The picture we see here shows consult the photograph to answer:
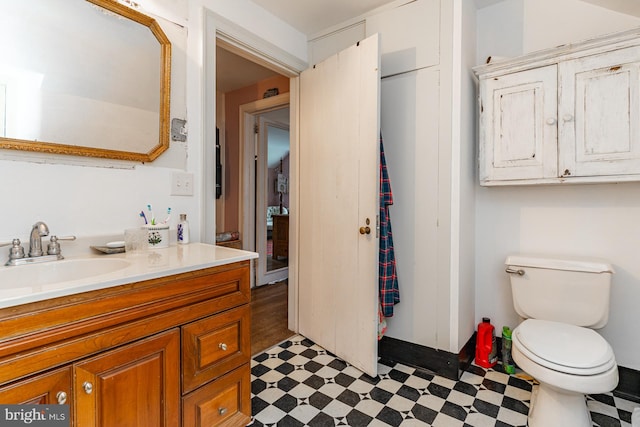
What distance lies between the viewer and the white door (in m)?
1.84

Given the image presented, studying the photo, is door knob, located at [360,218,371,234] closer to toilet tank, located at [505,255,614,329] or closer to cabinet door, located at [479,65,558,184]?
cabinet door, located at [479,65,558,184]

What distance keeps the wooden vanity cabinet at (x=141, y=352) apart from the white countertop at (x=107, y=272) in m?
0.03

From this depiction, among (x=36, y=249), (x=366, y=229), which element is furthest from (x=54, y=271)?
(x=366, y=229)

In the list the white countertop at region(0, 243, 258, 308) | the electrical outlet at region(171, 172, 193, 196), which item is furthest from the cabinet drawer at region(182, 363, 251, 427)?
the electrical outlet at region(171, 172, 193, 196)

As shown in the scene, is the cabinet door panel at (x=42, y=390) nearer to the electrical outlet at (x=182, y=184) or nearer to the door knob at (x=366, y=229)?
the electrical outlet at (x=182, y=184)

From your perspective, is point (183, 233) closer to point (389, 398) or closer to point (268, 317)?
point (389, 398)

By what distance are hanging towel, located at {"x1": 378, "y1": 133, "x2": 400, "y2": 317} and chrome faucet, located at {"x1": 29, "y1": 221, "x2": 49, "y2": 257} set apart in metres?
1.58

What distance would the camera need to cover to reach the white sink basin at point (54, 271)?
3.41 feet

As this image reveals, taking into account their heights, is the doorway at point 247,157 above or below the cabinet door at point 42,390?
above

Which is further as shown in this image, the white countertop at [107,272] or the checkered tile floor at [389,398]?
the checkered tile floor at [389,398]

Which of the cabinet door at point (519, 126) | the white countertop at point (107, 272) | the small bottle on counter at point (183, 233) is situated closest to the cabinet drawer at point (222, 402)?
the white countertop at point (107, 272)

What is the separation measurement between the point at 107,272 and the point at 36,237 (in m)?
0.27

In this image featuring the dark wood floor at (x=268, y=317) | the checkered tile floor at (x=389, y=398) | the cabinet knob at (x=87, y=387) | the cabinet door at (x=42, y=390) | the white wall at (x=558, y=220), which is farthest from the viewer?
the dark wood floor at (x=268, y=317)

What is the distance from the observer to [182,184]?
64.2 inches
